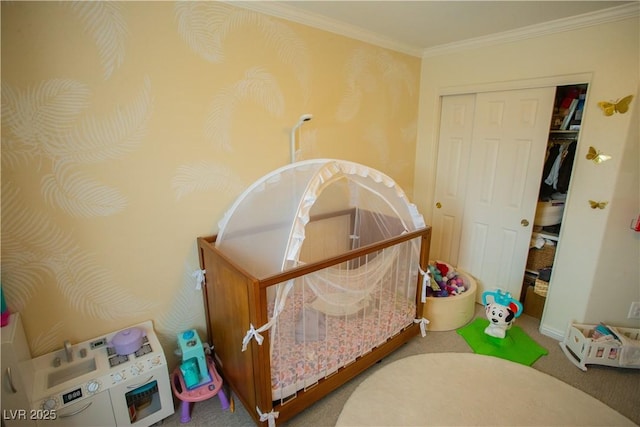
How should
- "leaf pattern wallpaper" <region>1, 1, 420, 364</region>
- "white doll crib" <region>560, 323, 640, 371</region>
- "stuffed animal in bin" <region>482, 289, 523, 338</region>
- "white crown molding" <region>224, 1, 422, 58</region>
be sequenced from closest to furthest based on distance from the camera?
1. "leaf pattern wallpaper" <region>1, 1, 420, 364</region>
2. "white crown molding" <region>224, 1, 422, 58</region>
3. "white doll crib" <region>560, 323, 640, 371</region>
4. "stuffed animal in bin" <region>482, 289, 523, 338</region>

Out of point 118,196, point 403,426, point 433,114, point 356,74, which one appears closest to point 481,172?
point 433,114

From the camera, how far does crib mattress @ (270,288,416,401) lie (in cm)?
157

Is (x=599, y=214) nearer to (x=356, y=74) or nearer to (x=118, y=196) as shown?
(x=356, y=74)

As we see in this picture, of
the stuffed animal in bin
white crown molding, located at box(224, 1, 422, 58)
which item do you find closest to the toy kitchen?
white crown molding, located at box(224, 1, 422, 58)

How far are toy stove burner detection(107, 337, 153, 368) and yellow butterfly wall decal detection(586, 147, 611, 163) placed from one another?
3.14m

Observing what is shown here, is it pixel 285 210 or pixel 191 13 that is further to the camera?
pixel 285 210

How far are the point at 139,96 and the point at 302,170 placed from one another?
3.17 feet

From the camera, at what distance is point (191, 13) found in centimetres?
168

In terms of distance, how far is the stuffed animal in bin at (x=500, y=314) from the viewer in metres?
2.32

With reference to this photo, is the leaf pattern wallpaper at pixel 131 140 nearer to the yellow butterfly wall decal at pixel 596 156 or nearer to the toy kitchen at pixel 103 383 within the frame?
the toy kitchen at pixel 103 383

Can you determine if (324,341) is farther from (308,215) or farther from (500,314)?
(500,314)

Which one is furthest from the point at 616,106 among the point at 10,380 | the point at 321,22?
the point at 10,380

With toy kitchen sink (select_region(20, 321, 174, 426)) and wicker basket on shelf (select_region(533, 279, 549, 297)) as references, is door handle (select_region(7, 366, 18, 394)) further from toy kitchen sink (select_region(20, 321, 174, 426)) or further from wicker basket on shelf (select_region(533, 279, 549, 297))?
wicker basket on shelf (select_region(533, 279, 549, 297))

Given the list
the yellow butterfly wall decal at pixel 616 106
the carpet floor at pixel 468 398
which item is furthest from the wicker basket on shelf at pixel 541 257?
the yellow butterfly wall decal at pixel 616 106
